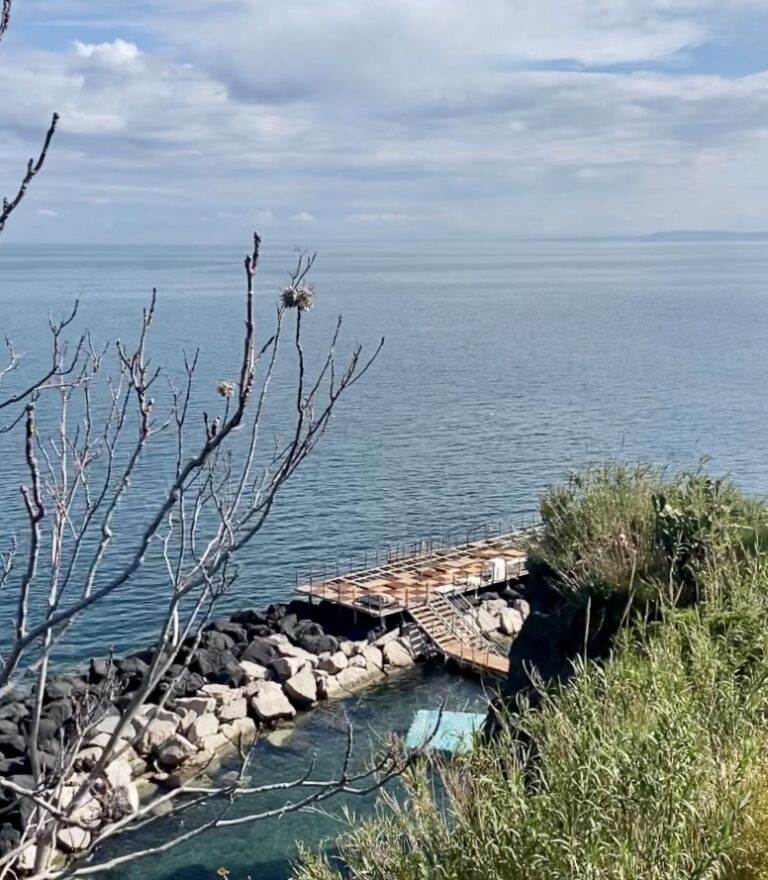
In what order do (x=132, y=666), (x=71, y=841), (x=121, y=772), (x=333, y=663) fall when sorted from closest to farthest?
(x=71, y=841) < (x=121, y=772) < (x=132, y=666) < (x=333, y=663)

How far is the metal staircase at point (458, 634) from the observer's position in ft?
87.3

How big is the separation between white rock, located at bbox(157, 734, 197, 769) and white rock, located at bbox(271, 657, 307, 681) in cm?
422

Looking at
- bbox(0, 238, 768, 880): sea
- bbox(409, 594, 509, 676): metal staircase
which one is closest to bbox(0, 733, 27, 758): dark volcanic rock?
bbox(0, 238, 768, 880): sea

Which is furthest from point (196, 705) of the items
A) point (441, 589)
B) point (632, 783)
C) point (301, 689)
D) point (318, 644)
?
point (632, 783)

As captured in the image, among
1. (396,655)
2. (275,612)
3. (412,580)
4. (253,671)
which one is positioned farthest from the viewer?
(412,580)

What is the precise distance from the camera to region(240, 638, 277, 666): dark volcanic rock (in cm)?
2702

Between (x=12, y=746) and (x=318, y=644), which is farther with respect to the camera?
(x=318, y=644)

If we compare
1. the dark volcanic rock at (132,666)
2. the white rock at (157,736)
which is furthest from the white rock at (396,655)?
the white rock at (157,736)

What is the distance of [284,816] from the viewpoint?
19031 mm

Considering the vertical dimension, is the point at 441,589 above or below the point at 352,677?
above

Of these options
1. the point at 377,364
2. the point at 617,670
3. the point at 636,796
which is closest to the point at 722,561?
the point at 617,670

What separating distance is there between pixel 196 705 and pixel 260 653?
345 centimetres

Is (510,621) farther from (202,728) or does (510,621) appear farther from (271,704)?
(202,728)

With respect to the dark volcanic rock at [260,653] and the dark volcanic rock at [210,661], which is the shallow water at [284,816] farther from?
the dark volcanic rock at [210,661]
